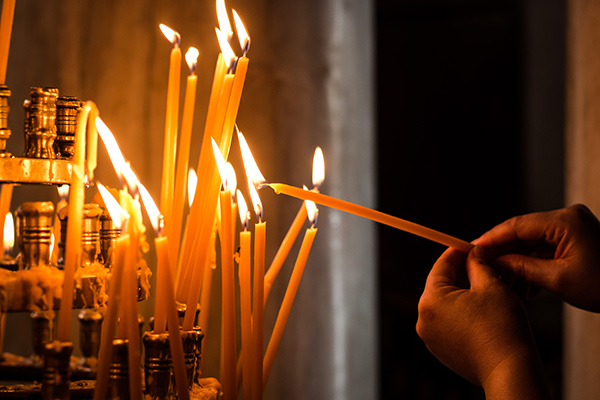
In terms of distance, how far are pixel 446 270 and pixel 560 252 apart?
6.8 inches

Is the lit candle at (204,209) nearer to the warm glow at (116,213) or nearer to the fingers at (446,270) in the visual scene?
the warm glow at (116,213)

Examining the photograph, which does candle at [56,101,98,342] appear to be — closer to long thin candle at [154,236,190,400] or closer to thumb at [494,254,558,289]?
long thin candle at [154,236,190,400]

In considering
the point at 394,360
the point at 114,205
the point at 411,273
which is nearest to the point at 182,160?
the point at 114,205

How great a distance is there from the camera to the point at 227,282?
522 mm

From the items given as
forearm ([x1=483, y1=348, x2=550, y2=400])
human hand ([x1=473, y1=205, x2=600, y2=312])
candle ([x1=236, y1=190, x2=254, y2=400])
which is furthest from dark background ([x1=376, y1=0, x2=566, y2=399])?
candle ([x1=236, y1=190, x2=254, y2=400])

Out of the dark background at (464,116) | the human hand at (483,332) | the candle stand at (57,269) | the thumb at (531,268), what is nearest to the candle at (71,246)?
the candle stand at (57,269)

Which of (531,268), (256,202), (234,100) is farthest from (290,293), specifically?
(531,268)

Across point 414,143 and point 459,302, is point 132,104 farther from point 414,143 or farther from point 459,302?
point 414,143

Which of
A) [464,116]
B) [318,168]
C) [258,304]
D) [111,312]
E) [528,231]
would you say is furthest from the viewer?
[464,116]

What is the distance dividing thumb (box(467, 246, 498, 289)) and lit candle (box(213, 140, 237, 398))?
11.3 inches

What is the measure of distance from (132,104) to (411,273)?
2.45 meters

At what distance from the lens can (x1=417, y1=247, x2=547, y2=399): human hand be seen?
0.59 meters

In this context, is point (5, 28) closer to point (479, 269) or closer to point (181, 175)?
point (181, 175)

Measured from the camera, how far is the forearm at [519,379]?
573 mm
